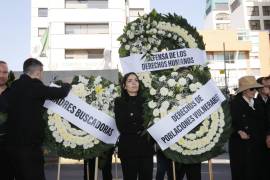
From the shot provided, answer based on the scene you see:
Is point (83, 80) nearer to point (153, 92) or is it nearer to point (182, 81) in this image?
point (153, 92)

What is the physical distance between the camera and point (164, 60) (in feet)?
20.9

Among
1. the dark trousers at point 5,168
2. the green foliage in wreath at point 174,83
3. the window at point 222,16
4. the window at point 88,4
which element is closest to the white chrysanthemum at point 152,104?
the green foliage in wreath at point 174,83

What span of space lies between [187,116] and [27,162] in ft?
7.48

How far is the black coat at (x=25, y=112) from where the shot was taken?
5203mm

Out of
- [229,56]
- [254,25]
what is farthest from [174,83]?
[254,25]

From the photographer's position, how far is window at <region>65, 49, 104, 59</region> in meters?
38.9

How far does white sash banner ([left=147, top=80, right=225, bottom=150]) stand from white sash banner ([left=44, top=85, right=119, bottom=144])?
769 millimetres

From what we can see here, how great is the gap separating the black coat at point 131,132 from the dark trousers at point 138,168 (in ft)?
0.21

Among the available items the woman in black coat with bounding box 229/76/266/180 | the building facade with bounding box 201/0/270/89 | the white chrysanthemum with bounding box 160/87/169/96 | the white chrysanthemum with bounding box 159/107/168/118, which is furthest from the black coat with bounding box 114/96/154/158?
the building facade with bounding box 201/0/270/89

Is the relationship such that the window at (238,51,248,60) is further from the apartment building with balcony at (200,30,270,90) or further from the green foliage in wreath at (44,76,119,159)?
the green foliage in wreath at (44,76,119,159)

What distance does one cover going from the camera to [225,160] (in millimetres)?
14008

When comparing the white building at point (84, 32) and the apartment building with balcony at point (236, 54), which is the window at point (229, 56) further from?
the white building at point (84, 32)

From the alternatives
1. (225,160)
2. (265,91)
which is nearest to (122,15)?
(225,160)

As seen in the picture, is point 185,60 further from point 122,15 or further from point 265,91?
point 122,15
